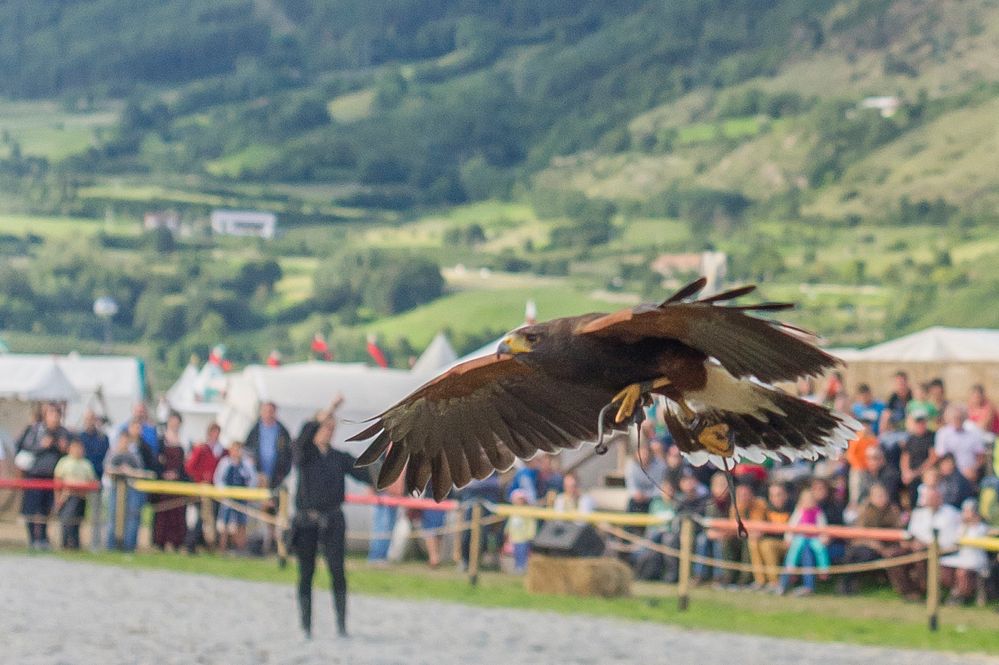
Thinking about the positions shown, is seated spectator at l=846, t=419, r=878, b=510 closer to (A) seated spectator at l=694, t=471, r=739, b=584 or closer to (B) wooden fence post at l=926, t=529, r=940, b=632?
(A) seated spectator at l=694, t=471, r=739, b=584

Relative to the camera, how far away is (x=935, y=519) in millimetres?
13852

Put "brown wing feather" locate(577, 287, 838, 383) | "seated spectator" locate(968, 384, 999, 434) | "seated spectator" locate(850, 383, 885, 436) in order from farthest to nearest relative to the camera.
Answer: "seated spectator" locate(850, 383, 885, 436), "seated spectator" locate(968, 384, 999, 434), "brown wing feather" locate(577, 287, 838, 383)

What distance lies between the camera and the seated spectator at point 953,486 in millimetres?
13945

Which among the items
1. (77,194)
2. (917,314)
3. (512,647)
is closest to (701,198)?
(917,314)

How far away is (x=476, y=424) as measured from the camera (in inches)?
284

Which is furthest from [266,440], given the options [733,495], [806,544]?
[733,495]

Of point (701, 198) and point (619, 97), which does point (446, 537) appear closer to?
point (701, 198)

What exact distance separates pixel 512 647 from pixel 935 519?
4070mm

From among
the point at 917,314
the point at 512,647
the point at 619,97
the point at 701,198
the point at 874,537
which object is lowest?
the point at 512,647

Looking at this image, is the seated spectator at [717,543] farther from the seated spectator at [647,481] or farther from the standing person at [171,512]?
the standing person at [171,512]

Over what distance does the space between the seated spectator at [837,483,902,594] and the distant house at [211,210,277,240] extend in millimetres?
63422

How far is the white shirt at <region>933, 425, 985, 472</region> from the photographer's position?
14281 millimetres

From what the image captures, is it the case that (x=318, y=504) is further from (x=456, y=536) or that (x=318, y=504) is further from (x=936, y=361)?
(x=936, y=361)

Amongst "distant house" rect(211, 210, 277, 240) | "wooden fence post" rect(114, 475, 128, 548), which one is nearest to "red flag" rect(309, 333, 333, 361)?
"wooden fence post" rect(114, 475, 128, 548)
